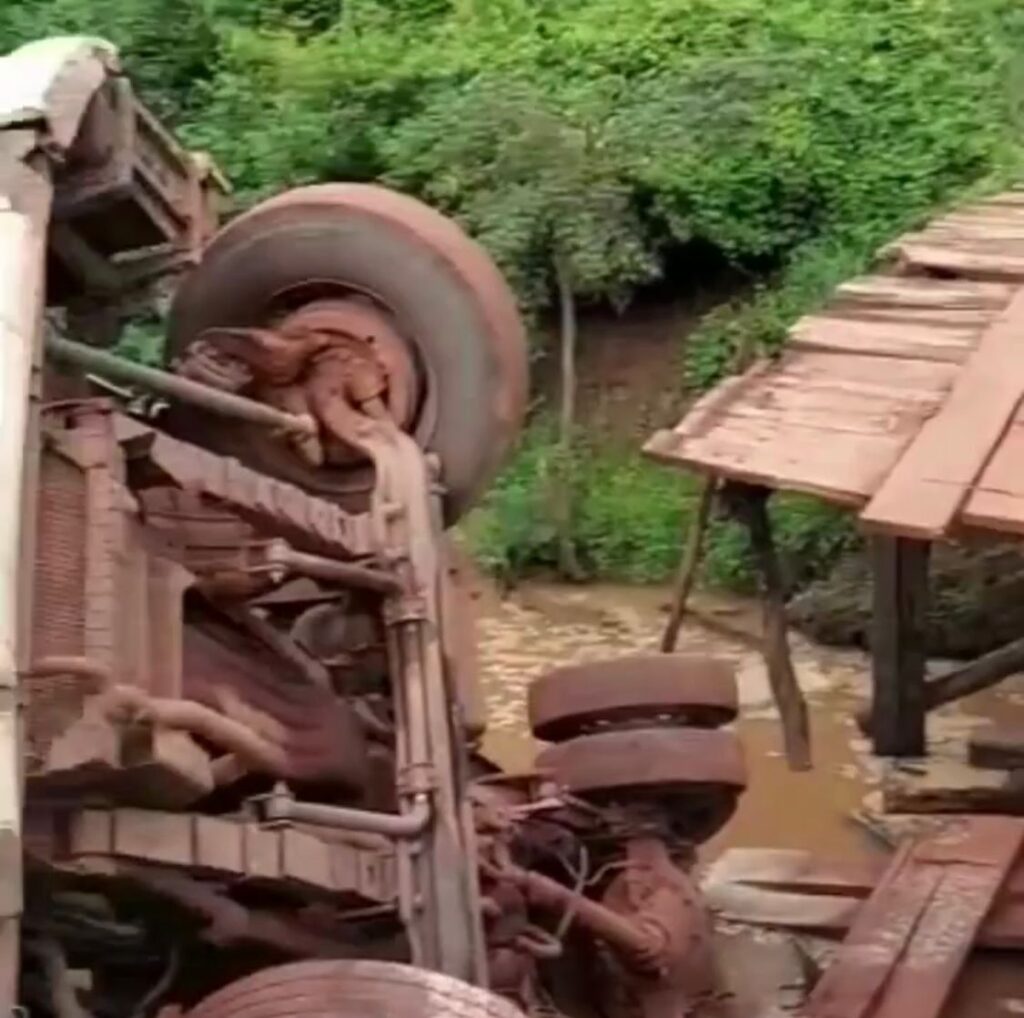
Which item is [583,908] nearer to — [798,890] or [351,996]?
[351,996]

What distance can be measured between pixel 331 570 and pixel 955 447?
7.04 feet

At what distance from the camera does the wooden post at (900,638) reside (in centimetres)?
712

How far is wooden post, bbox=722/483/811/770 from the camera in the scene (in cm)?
673

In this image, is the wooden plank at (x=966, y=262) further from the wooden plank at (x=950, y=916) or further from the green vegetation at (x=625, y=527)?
the wooden plank at (x=950, y=916)

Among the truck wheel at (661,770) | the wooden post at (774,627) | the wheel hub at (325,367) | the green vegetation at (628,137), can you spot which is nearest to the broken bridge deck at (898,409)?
the wooden post at (774,627)

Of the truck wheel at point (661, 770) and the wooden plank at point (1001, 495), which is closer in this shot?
the truck wheel at point (661, 770)

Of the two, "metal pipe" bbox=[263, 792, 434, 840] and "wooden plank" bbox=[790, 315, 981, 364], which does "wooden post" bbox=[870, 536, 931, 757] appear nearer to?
"wooden plank" bbox=[790, 315, 981, 364]

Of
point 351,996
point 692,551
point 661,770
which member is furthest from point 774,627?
point 351,996

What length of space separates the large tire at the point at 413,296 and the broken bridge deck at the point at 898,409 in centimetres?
105

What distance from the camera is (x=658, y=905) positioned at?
4770mm

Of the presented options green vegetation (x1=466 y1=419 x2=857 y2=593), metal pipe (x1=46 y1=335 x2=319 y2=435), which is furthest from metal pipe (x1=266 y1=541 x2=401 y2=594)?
green vegetation (x1=466 y1=419 x2=857 y2=593)

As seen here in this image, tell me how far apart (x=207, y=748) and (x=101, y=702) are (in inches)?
21.0

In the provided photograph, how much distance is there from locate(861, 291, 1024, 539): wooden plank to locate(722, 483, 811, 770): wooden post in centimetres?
76

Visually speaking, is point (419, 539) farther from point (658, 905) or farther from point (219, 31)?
point (219, 31)
